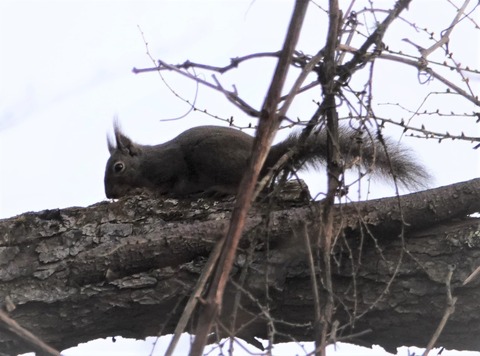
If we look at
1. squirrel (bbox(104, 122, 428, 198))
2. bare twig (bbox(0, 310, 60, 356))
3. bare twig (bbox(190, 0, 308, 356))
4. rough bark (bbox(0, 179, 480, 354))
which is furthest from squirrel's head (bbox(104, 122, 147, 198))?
bare twig (bbox(0, 310, 60, 356))

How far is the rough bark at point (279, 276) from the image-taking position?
270cm

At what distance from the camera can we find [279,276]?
2.78 metres

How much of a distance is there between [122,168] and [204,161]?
0.96 m

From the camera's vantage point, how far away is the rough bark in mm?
2695

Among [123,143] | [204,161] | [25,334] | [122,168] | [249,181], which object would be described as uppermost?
[123,143]

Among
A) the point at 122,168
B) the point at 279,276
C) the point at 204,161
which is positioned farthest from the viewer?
the point at 122,168

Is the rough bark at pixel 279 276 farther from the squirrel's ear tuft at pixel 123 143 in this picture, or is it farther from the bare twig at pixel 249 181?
the squirrel's ear tuft at pixel 123 143

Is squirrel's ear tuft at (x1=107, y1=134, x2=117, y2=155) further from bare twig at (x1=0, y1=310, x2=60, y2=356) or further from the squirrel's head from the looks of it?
bare twig at (x1=0, y1=310, x2=60, y2=356)

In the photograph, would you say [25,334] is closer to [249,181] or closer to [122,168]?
[249,181]

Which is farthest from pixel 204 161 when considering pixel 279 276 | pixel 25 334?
pixel 25 334

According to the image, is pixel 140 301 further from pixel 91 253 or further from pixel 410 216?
pixel 410 216

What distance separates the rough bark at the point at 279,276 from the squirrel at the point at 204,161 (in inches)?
17.6

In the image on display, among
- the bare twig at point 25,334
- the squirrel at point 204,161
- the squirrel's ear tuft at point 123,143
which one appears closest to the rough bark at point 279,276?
the squirrel at point 204,161

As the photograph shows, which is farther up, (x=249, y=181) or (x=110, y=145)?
(x=110, y=145)
